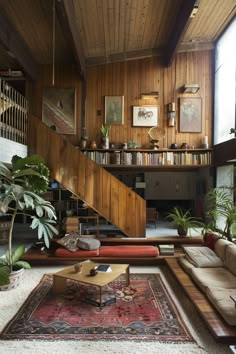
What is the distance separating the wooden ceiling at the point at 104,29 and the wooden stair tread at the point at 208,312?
418 cm

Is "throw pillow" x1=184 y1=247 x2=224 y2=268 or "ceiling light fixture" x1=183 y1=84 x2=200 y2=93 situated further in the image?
"ceiling light fixture" x1=183 y1=84 x2=200 y2=93

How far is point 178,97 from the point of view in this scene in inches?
259

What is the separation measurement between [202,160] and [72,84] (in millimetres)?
3827

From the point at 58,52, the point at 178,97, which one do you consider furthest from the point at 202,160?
the point at 58,52

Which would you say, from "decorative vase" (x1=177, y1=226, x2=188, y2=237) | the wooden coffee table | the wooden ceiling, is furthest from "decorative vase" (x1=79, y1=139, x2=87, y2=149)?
the wooden coffee table

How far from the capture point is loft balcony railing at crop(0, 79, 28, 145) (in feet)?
14.9

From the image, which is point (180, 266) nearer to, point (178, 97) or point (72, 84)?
point (178, 97)

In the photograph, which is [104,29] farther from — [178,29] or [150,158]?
[150,158]

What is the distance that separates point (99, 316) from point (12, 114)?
4.08m

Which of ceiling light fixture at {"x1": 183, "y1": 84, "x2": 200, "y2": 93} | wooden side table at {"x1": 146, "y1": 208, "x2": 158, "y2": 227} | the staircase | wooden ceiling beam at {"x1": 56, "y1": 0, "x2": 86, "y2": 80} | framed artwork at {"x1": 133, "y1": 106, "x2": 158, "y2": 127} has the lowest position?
wooden side table at {"x1": 146, "y1": 208, "x2": 158, "y2": 227}

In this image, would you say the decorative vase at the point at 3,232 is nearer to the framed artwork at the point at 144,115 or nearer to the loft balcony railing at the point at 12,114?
the loft balcony railing at the point at 12,114

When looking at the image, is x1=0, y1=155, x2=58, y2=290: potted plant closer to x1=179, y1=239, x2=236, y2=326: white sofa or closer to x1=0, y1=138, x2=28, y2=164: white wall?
x1=0, y1=138, x2=28, y2=164: white wall

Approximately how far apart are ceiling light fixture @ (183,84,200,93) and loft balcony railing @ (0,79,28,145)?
388cm

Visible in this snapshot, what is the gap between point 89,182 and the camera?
5.02m
